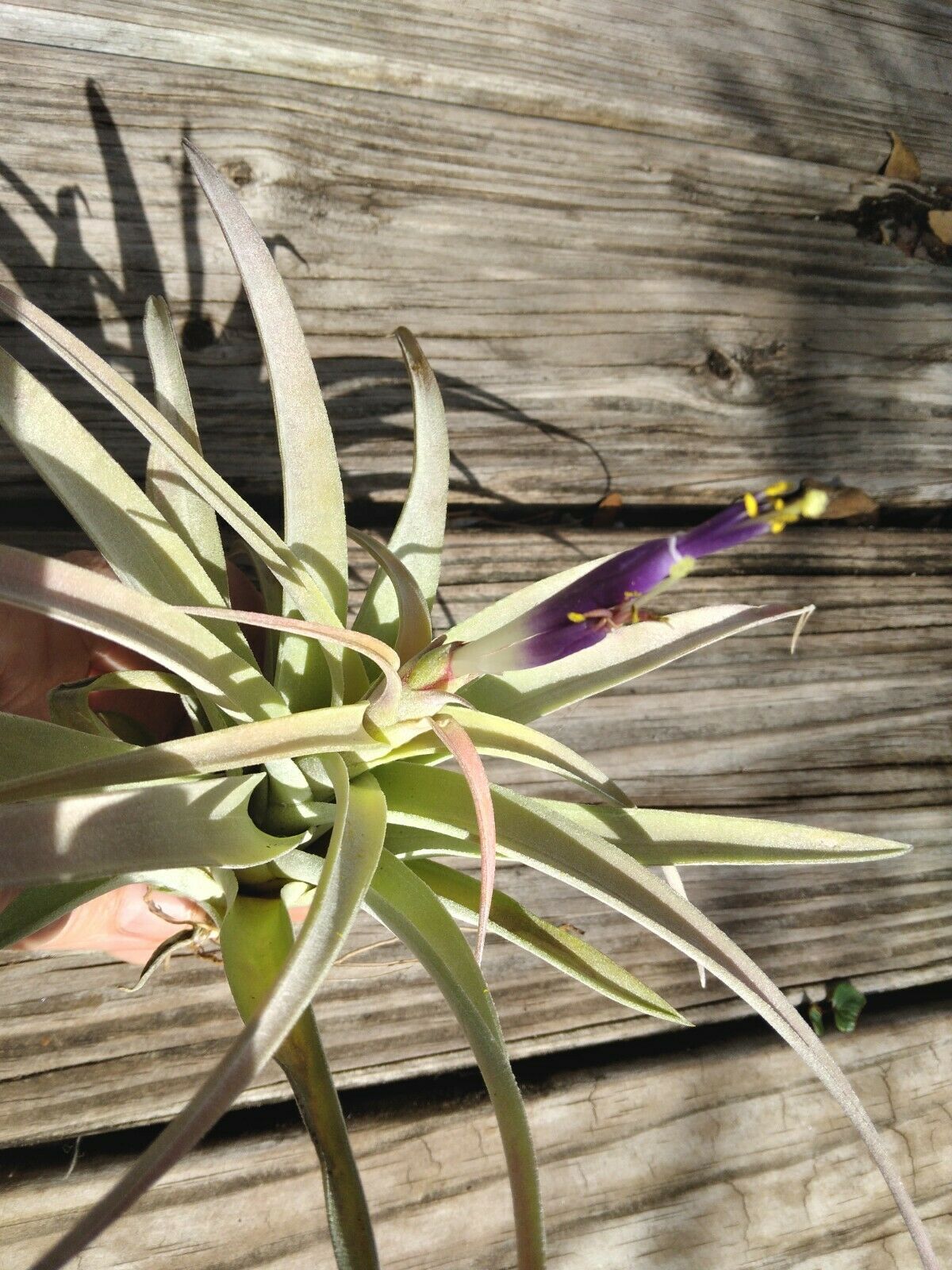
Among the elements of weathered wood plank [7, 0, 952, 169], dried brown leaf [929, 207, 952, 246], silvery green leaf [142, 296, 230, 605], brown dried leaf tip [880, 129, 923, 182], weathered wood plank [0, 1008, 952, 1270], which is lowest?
weathered wood plank [0, 1008, 952, 1270]

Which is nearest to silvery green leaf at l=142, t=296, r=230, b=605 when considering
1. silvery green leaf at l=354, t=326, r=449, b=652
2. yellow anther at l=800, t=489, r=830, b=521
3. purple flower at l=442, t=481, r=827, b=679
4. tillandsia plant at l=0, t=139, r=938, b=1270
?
tillandsia plant at l=0, t=139, r=938, b=1270

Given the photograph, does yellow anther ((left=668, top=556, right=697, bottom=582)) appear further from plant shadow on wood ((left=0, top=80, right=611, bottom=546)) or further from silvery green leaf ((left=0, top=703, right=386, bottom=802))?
plant shadow on wood ((left=0, top=80, right=611, bottom=546))

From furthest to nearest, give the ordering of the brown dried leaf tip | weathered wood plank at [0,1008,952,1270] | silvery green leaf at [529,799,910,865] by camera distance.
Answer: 1. the brown dried leaf tip
2. weathered wood plank at [0,1008,952,1270]
3. silvery green leaf at [529,799,910,865]

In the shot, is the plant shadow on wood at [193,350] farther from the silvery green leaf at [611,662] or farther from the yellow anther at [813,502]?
the yellow anther at [813,502]

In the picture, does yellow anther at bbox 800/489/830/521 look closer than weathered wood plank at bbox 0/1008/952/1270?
Yes

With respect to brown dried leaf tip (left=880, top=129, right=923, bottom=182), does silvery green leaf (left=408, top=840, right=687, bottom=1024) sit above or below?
below

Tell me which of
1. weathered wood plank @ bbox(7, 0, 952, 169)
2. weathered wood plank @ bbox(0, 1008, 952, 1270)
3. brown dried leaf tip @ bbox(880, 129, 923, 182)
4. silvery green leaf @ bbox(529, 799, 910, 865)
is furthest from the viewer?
brown dried leaf tip @ bbox(880, 129, 923, 182)

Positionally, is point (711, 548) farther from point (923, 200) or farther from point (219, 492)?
point (923, 200)
